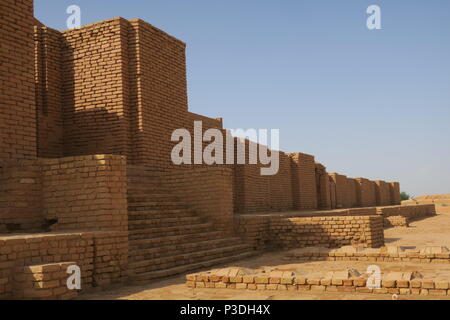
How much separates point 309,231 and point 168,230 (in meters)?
3.49

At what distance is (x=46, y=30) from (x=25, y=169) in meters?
5.37

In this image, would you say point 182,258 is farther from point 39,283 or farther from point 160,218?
point 39,283

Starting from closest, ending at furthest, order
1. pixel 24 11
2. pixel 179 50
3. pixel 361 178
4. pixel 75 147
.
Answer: pixel 24 11, pixel 75 147, pixel 179 50, pixel 361 178

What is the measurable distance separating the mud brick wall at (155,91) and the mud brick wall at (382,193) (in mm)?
22849

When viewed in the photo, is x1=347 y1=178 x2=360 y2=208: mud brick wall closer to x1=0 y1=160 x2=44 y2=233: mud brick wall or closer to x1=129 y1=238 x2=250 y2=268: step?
x1=129 y1=238 x2=250 y2=268: step

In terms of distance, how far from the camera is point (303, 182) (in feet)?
69.1

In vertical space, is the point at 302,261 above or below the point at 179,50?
below

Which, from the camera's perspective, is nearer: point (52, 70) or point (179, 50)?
point (52, 70)

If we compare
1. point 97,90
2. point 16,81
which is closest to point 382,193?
point 97,90

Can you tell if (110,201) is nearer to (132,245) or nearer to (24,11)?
(132,245)

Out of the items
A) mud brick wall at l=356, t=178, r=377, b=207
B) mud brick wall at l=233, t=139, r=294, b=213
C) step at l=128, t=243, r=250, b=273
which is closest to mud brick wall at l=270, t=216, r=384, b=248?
step at l=128, t=243, r=250, b=273

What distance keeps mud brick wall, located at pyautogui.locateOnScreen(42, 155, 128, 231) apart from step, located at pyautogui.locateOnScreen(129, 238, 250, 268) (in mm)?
578

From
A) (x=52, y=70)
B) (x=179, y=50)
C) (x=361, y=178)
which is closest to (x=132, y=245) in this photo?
(x=52, y=70)

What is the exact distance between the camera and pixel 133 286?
6695mm
